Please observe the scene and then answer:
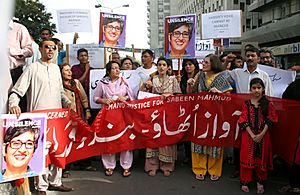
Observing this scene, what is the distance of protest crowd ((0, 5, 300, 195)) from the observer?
4.37 metres

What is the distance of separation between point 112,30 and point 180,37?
1.51m

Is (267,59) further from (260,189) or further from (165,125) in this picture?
(260,189)

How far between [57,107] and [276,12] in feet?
144

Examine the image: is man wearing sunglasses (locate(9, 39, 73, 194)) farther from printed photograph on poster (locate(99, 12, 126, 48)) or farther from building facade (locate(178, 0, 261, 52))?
building facade (locate(178, 0, 261, 52))

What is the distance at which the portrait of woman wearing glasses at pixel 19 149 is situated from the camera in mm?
3738

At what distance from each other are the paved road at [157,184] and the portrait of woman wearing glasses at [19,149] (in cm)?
91

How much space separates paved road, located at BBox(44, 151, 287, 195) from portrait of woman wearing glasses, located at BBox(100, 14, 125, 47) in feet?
8.55

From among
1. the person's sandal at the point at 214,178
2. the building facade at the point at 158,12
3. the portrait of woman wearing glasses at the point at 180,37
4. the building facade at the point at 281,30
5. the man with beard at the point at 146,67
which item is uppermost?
the building facade at the point at 158,12

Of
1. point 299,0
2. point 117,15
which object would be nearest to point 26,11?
point 299,0

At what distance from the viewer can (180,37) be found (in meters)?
6.46

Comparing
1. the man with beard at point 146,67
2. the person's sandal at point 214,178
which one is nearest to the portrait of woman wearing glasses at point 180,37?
the man with beard at point 146,67

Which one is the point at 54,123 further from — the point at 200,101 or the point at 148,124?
the point at 200,101

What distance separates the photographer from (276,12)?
145 feet

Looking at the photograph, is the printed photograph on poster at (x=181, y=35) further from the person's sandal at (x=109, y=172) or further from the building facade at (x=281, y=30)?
the building facade at (x=281, y=30)
